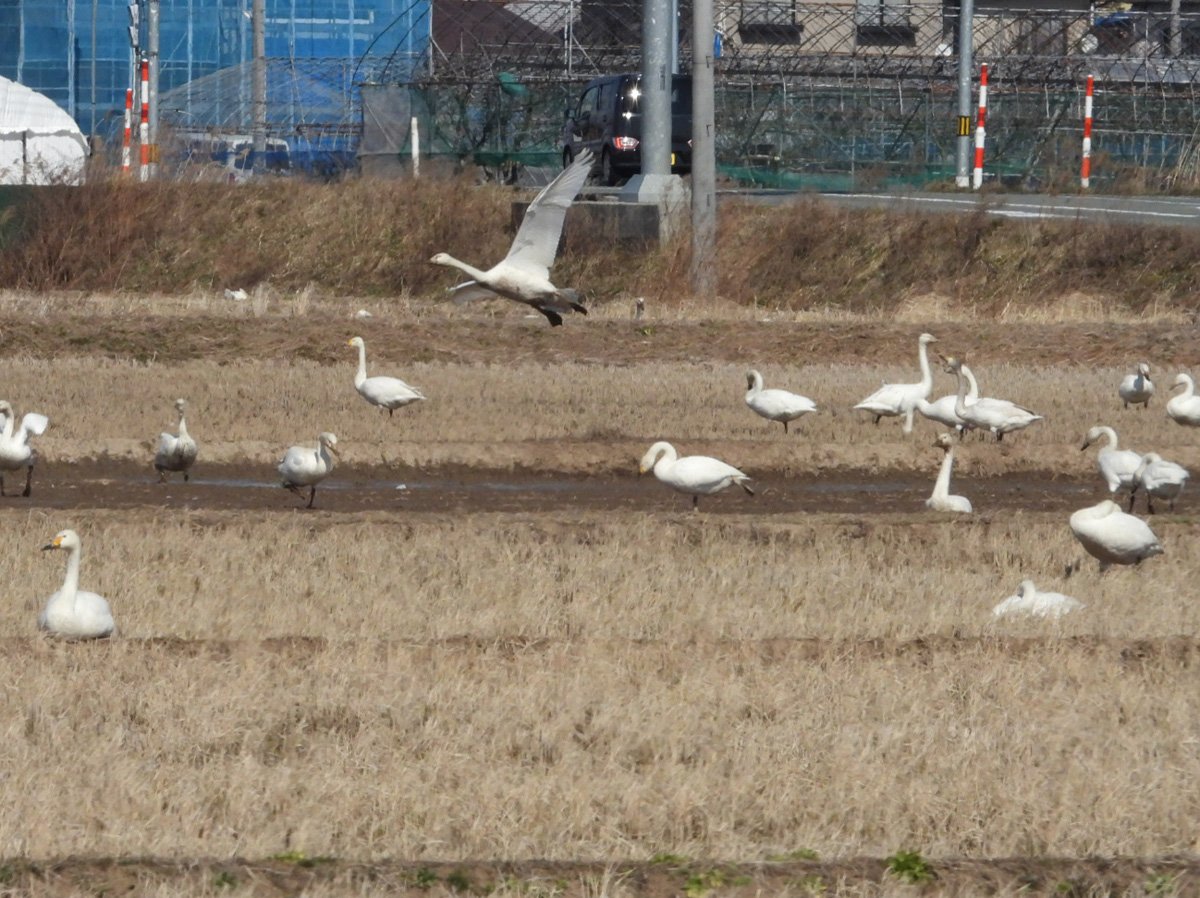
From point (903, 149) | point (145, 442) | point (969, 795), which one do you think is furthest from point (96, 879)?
point (903, 149)

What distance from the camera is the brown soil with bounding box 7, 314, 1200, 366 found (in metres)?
18.1

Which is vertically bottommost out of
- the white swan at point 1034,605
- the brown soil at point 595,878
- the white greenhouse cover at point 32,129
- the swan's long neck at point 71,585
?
the white swan at point 1034,605

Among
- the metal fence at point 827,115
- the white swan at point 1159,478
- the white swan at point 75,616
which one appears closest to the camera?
the white swan at point 75,616

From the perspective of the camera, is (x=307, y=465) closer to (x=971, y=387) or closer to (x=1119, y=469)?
(x=1119, y=469)

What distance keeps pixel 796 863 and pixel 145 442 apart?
9391 millimetres

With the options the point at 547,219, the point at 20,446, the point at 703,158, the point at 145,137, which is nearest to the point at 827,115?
the point at 703,158

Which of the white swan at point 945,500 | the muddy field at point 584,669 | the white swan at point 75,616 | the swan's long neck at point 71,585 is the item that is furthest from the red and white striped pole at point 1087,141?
the white swan at point 75,616

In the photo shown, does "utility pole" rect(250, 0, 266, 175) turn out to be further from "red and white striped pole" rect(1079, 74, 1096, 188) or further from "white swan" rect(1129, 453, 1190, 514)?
"white swan" rect(1129, 453, 1190, 514)

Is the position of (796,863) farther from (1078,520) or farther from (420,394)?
(420,394)

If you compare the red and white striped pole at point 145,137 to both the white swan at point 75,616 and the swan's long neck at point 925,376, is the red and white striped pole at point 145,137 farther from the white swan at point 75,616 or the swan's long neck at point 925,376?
the white swan at point 75,616

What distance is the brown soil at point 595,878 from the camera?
443cm

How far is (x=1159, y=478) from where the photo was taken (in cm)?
1113

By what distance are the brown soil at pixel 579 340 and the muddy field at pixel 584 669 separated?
10.2ft

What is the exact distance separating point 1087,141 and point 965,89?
189 centimetres
